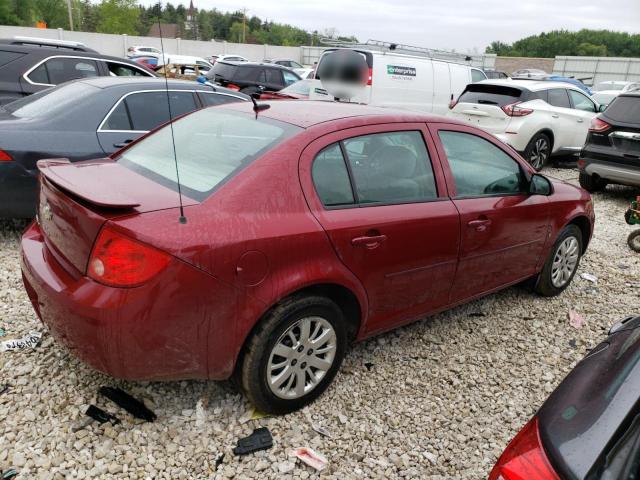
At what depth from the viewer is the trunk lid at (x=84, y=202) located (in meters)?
2.32

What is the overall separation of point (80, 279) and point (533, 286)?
3727 mm

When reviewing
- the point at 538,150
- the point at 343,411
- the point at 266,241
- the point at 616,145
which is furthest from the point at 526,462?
the point at 538,150

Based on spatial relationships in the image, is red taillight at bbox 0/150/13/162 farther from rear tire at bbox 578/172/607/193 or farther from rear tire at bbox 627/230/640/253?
rear tire at bbox 578/172/607/193

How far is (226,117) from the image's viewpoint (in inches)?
128

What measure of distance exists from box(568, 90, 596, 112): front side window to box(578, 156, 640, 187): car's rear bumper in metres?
3.24

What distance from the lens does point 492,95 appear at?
984cm

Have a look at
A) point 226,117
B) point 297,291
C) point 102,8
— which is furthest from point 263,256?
point 102,8

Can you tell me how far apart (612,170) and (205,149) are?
695 cm

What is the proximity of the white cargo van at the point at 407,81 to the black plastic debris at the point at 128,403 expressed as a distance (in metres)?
7.72

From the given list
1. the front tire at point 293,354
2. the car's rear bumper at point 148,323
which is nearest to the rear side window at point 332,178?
the front tire at point 293,354

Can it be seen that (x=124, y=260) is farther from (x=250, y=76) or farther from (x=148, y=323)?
(x=250, y=76)

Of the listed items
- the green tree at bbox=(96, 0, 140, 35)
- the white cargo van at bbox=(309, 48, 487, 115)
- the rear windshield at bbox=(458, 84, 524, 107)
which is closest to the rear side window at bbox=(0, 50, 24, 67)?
the white cargo van at bbox=(309, 48, 487, 115)

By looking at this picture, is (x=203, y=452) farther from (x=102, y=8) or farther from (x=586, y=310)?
(x=102, y=8)

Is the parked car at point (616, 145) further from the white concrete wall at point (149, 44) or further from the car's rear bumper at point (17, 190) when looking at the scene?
the white concrete wall at point (149, 44)
